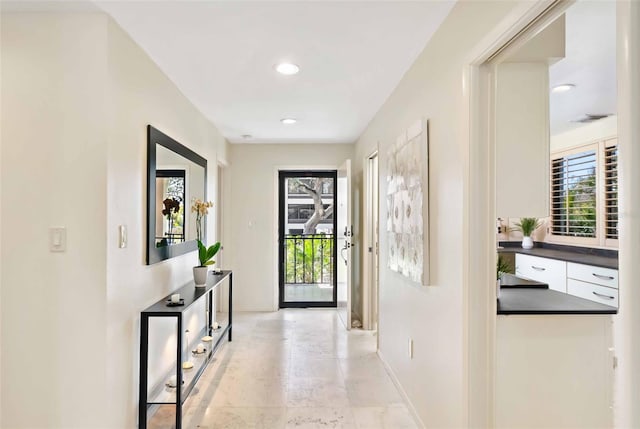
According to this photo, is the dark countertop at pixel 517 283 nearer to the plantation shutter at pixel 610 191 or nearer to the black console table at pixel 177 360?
the plantation shutter at pixel 610 191

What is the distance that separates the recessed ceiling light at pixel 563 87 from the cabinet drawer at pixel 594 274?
1.20 metres

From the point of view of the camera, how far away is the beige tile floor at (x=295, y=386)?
239 centimetres

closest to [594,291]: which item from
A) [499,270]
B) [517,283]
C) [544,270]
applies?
[544,270]

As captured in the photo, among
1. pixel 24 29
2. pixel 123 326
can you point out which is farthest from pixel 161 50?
pixel 123 326

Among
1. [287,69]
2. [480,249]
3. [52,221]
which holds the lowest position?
[480,249]

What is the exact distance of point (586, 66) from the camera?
221cm

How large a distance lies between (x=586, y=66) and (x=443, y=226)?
52.7 inches

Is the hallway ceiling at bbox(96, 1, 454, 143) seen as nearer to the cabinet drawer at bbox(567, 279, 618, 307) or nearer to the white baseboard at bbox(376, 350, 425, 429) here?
the cabinet drawer at bbox(567, 279, 618, 307)

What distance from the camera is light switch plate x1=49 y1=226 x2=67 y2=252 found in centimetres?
188

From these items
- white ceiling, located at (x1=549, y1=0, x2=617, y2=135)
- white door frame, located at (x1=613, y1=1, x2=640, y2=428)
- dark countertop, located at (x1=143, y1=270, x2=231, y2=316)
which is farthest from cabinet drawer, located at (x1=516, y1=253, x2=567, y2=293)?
dark countertop, located at (x1=143, y1=270, x2=231, y2=316)

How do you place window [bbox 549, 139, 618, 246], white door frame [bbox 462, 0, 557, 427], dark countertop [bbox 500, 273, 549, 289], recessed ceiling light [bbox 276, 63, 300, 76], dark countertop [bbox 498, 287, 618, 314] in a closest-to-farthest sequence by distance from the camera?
white door frame [bbox 462, 0, 557, 427], dark countertop [bbox 498, 287, 618, 314], window [bbox 549, 139, 618, 246], dark countertop [bbox 500, 273, 549, 289], recessed ceiling light [bbox 276, 63, 300, 76]

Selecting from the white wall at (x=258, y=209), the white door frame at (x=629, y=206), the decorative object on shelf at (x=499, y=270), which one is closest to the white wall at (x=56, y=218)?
the decorative object on shelf at (x=499, y=270)

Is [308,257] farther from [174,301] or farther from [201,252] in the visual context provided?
[174,301]

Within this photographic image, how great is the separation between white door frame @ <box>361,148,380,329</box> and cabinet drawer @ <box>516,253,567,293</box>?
1463 mm
